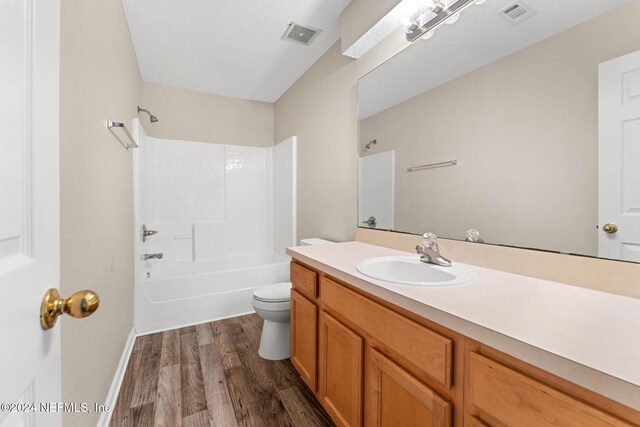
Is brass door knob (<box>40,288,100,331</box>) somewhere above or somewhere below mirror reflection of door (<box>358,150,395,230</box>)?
below

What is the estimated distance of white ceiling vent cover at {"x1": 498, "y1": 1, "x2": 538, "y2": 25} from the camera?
112cm

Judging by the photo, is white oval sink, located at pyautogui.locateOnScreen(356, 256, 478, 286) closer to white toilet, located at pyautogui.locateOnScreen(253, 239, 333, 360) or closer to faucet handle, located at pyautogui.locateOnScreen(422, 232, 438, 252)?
faucet handle, located at pyautogui.locateOnScreen(422, 232, 438, 252)

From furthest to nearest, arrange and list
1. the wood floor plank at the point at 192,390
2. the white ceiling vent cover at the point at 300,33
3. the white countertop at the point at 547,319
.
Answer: the white ceiling vent cover at the point at 300,33 < the wood floor plank at the point at 192,390 < the white countertop at the point at 547,319

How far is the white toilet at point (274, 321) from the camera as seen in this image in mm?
1959

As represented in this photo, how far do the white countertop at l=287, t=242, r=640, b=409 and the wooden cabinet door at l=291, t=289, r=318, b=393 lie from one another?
477mm

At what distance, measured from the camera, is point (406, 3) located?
148cm

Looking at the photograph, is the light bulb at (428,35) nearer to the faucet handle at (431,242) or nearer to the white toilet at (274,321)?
the faucet handle at (431,242)

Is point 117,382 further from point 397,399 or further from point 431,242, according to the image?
point 431,242

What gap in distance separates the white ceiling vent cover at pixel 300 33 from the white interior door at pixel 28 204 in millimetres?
1873

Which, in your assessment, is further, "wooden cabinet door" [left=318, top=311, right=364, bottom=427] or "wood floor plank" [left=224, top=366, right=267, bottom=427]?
"wood floor plank" [left=224, top=366, right=267, bottom=427]

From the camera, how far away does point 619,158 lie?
2.95 ft

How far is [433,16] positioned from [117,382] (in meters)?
2.74

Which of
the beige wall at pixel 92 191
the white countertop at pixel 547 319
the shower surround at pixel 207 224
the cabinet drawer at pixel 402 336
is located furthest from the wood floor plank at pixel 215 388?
the white countertop at pixel 547 319

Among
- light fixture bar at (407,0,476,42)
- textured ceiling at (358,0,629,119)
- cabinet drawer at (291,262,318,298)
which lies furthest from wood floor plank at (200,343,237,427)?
light fixture bar at (407,0,476,42)
